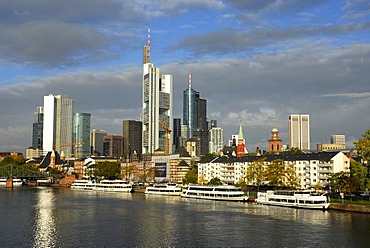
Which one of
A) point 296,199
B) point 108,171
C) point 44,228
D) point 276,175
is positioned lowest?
point 44,228

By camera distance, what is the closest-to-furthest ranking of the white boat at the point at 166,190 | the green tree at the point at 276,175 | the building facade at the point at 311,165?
the green tree at the point at 276,175
the building facade at the point at 311,165
the white boat at the point at 166,190

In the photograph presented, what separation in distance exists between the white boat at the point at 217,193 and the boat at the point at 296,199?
738 cm

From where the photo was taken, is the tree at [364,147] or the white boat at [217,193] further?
the white boat at [217,193]

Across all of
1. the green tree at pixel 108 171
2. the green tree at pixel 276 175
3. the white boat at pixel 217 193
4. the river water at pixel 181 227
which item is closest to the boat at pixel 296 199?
the river water at pixel 181 227

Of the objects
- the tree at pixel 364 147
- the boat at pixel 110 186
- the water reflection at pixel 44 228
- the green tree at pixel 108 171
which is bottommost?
the water reflection at pixel 44 228

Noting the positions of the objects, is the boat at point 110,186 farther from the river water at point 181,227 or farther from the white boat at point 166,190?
the river water at point 181,227

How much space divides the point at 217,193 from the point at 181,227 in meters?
47.2

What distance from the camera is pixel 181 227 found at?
66.1m

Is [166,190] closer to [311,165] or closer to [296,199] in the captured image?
[311,165]

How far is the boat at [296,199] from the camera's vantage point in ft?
284

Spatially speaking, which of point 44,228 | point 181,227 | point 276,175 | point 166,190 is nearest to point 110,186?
point 166,190

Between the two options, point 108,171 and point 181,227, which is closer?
point 181,227

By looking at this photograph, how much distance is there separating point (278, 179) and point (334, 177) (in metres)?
18.3

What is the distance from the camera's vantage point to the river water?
5522cm
